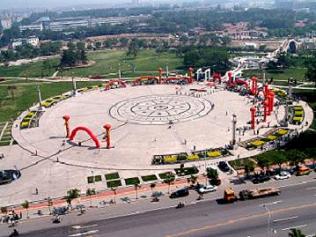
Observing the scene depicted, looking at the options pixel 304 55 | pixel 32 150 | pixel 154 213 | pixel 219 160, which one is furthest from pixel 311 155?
pixel 304 55

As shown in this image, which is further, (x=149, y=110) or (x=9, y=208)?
(x=149, y=110)

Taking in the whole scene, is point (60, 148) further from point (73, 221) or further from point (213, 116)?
point (213, 116)

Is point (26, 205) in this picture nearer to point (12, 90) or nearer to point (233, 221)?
point (233, 221)

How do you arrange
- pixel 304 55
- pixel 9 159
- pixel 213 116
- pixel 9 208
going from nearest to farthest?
pixel 9 208
pixel 9 159
pixel 213 116
pixel 304 55

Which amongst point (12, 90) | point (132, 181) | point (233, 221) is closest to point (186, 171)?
point (132, 181)

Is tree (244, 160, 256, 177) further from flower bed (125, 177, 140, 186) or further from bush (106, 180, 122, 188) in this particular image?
bush (106, 180, 122, 188)

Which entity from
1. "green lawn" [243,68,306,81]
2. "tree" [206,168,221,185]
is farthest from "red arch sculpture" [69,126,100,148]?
"green lawn" [243,68,306,81]
